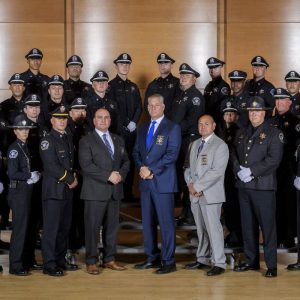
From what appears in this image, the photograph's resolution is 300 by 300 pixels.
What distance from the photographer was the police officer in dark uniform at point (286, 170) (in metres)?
7.54

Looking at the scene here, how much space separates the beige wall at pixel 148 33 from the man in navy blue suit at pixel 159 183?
2.62m

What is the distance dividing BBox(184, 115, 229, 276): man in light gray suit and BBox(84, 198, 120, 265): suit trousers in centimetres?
80

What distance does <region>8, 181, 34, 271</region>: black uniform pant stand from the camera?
6.98 meters

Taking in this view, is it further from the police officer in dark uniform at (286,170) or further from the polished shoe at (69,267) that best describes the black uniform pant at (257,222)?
the polished shoe at (69,267)

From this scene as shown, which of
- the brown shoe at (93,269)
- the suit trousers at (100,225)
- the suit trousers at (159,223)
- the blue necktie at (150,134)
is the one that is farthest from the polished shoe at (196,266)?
the blue necktie at (150,134)

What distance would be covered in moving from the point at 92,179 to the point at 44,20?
11.4 ft

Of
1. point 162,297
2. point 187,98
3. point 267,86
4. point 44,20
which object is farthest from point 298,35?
point 162,297

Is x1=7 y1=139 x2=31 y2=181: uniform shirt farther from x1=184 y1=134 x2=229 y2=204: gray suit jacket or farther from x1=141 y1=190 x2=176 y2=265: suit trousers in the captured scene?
x1=184 y1=134 x2=229 y2=204: gray suit jacket

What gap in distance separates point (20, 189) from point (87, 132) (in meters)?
1.02

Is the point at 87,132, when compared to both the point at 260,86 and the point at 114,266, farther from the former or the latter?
the point at 260,86

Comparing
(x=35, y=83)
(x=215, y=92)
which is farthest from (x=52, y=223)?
(x=215, y=92)

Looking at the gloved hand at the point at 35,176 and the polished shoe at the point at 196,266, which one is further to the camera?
the polished shoe at the point at 196,266

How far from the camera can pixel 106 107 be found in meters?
7.89

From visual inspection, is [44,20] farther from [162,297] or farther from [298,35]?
[162,297]
